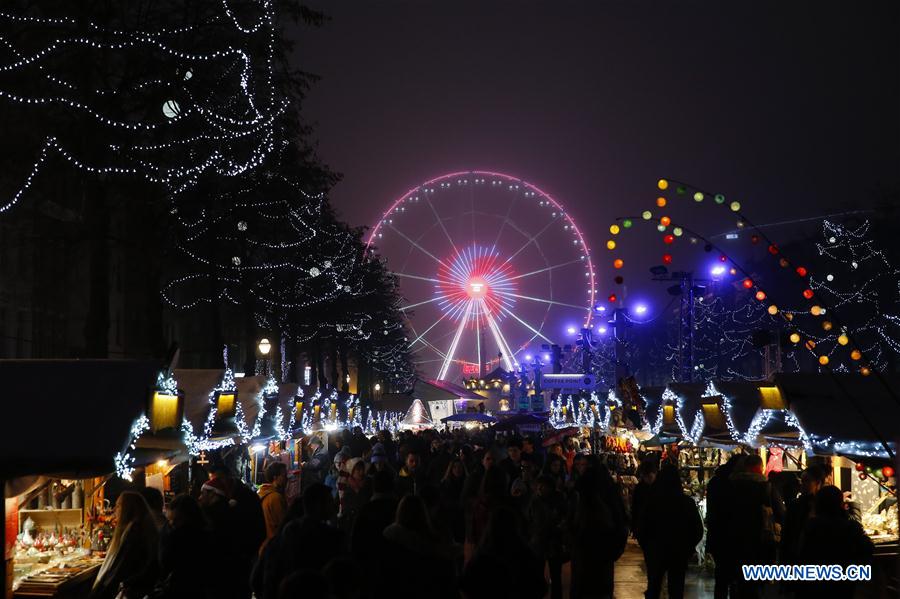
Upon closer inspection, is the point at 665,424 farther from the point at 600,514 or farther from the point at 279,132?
the point at 600,514

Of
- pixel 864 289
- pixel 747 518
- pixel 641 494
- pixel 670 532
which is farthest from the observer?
pixel 864 289

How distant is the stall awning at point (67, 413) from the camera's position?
9336 mm

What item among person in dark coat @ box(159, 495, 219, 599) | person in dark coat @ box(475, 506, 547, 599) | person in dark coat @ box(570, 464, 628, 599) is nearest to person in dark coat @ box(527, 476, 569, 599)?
person in dark coat @ box(570, 464, 628, 599)

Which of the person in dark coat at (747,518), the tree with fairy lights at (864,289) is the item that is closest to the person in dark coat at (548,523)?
the person in dark coat at (747,518)

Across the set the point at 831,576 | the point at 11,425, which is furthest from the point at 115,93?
the point at 831,576

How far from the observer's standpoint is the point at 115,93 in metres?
18.0

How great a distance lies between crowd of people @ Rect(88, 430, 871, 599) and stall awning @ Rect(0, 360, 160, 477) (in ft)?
2.36

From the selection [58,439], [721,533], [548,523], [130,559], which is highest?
[58,439]

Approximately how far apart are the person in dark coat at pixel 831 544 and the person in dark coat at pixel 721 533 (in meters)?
2.33

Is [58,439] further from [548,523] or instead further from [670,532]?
[670,532]

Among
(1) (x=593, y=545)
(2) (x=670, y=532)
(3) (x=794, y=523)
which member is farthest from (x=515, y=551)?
(3) (x=794, y=523)

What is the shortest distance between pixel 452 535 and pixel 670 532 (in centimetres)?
323

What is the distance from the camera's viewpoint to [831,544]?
28.9 ft

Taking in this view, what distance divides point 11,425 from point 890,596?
949 centimetres
